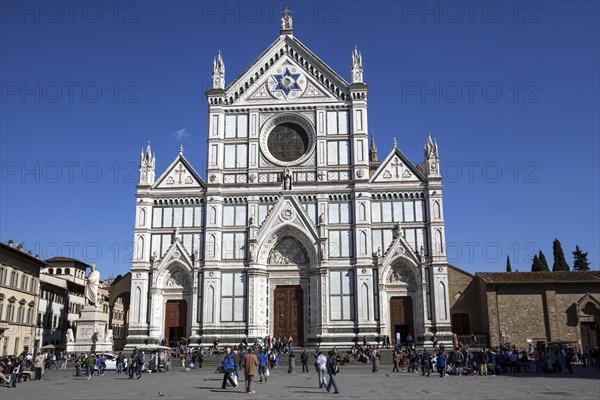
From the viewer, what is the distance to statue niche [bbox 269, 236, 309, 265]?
42.6m

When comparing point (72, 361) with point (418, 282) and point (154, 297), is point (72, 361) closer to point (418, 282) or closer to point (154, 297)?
point (154, 297)

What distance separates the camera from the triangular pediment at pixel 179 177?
4347cm

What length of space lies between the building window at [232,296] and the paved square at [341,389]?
13.5 metres

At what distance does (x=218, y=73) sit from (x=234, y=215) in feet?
38.5

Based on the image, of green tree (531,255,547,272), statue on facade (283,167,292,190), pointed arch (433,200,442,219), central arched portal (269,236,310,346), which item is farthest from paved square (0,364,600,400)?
green tree (531,255,547,272)

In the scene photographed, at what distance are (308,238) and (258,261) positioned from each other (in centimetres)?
403

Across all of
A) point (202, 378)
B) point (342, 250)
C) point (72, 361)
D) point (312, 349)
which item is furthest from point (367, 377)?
point (72, 361)

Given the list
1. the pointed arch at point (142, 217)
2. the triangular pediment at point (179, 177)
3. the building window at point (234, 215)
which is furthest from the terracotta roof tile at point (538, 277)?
the pointed arch at point (142, 217)

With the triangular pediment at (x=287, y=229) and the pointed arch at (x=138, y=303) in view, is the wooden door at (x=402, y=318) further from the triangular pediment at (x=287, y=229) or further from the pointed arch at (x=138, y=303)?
the pointed arch at (x=138, y=303)

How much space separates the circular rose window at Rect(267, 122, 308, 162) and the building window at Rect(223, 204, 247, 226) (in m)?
4.98

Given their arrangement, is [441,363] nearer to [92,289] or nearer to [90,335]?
[90,335]

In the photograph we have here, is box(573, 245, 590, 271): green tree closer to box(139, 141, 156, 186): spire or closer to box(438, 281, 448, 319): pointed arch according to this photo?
box(438, 281, 448, 319): pointed arch

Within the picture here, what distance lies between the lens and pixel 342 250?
136ft

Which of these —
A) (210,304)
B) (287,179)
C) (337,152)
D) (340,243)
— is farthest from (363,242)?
(210,304)
